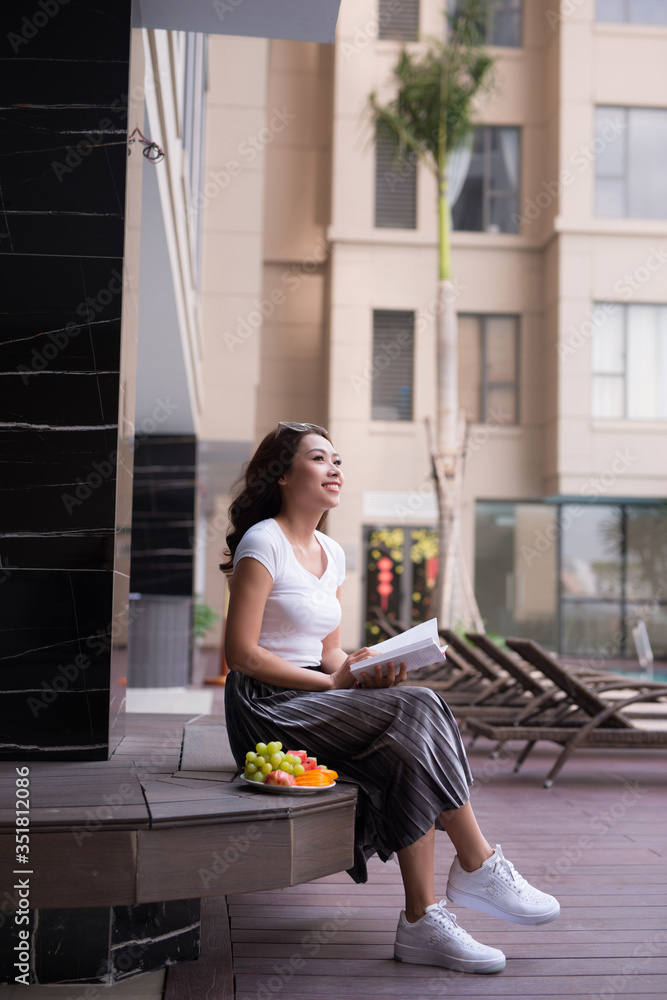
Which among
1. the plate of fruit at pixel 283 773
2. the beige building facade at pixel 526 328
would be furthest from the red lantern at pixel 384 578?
the plate of fruit at pixel 283 773

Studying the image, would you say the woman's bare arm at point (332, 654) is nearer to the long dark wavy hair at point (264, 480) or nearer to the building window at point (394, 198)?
the long dark wavy hair at point (264, 480)

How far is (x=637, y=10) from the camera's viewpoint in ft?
61.5

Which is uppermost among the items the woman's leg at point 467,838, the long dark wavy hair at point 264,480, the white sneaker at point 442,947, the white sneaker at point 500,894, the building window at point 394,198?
the building window at point 394,198

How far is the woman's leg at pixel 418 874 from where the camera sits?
2.70 meters

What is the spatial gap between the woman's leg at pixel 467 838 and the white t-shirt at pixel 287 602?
0.63 meters

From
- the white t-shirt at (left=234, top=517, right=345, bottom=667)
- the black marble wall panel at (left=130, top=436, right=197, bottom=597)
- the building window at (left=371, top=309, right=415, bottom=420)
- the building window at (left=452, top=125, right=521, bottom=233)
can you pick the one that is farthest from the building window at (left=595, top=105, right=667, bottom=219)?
the white t-shirt at (left=234, top=517, right=345, bottom=667)

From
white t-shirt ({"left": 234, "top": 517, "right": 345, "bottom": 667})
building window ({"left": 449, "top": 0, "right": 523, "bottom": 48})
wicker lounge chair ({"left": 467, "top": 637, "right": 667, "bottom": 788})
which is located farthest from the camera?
building window ({"left": 449, "top": 0, "right": 523, "bottom": 48})

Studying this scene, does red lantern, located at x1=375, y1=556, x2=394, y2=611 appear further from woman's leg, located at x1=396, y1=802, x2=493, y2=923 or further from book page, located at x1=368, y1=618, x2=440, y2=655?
woman's leg, located at x1=396, y1=802, x2=493, y2=923

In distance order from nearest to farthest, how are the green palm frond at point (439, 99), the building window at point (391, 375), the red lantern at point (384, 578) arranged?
the green palm frond at point (439, 99), the red lantern at point (384, 578), the building window at point (391, 375)

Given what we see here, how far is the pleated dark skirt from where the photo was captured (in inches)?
104

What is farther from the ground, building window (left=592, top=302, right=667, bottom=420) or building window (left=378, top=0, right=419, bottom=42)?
building window (left=378, top=0, right=419, bottom=42)

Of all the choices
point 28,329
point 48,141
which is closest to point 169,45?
point 48,141

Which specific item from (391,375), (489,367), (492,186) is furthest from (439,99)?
(489,367)

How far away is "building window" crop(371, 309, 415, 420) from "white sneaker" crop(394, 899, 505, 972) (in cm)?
1597
